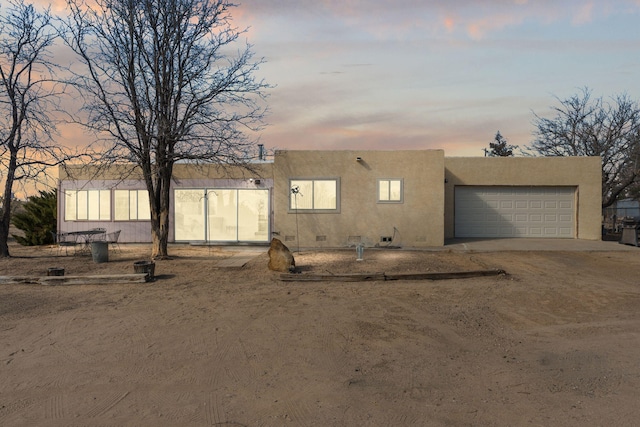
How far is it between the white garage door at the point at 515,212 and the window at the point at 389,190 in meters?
4.33

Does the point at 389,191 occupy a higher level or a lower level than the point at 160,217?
higher

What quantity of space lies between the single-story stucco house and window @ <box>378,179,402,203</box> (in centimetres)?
4

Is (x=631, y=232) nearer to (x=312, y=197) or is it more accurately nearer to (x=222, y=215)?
(x=312, y=197)

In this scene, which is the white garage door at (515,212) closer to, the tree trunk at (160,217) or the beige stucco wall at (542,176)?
the beige stucco wall at (542,176)

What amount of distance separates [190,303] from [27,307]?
2776mm

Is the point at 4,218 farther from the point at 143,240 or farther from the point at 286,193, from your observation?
the point at 286,193

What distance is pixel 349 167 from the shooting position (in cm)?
1702

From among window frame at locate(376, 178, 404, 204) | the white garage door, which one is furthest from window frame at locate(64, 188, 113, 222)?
the white garage door

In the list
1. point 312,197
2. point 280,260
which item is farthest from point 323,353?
point 312,197

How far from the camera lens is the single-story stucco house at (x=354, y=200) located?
55.5ft

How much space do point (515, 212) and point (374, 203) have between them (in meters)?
7.24

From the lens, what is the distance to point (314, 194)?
17109 millimetres

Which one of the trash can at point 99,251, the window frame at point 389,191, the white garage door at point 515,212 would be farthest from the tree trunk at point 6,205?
the white garage door at point 515,212

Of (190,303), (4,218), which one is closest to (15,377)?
(190,303)
